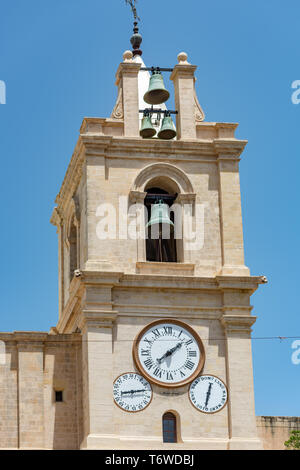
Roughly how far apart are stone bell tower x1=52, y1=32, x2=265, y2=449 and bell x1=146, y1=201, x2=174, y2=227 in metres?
0.43

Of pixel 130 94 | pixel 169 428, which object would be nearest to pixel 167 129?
pixel 130 94

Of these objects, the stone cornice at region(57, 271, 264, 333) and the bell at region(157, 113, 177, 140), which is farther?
the bell at region(157, 113, 177, 140)

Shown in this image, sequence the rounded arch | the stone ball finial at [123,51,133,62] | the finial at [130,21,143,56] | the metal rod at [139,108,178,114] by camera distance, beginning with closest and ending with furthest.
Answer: the rounded arch < the metal rod at [139,108,178,114] < the stone ball finial at [123,51,133,62] < the finial at [130,21,143,56]

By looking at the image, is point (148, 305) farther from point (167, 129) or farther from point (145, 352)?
point (167, 129)

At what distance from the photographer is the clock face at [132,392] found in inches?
1949

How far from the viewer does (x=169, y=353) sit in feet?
166

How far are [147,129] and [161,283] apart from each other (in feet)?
18.5

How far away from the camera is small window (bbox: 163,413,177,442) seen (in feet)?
163

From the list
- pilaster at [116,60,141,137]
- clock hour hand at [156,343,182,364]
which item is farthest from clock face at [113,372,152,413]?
pilaster at [116,60,141,137]

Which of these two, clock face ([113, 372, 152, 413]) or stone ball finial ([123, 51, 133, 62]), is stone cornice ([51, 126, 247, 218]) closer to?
stone ball finial ([123, 51, 133, 62])

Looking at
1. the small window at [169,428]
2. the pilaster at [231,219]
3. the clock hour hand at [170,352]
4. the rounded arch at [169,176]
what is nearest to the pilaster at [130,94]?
the rounded arch at [169,176]

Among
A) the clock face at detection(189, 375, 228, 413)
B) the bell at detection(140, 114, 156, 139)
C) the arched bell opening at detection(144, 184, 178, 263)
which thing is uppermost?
the bell at detection(140, 114, 156, 139)

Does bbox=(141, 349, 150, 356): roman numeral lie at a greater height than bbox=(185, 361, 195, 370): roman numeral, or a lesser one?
greater

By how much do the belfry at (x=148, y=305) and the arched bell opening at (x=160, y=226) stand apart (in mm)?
45
